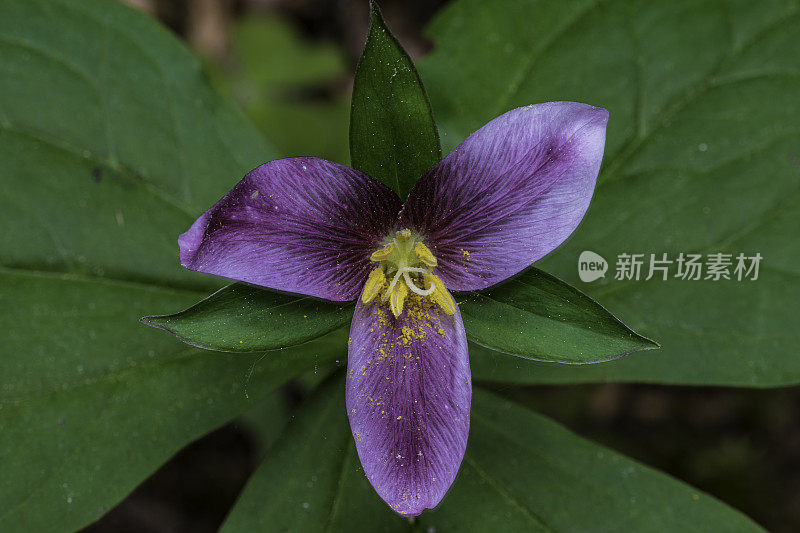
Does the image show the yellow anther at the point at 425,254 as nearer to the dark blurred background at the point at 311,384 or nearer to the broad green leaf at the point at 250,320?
the broad green leaf at the point at 250,320

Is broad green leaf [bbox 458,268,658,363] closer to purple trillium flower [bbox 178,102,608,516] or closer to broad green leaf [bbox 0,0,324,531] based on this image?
purple trillium flower [bbox 178,102,608,516]

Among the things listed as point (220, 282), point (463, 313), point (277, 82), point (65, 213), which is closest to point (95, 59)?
point (65, 213)

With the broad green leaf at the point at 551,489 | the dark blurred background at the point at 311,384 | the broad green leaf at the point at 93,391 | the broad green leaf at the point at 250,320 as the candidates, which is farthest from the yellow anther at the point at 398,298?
the dark blurred background at the point at 311,384

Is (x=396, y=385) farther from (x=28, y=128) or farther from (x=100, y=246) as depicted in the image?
(x=28, y=128)

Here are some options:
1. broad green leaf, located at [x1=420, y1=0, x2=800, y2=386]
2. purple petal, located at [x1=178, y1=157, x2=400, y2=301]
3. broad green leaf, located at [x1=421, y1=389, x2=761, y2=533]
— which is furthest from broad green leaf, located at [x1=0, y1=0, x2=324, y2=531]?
broad green leaf, located at [x1=420, y1=0, x2=800, y2=386]

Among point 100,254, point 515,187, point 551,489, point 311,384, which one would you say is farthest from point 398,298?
point 311,384
